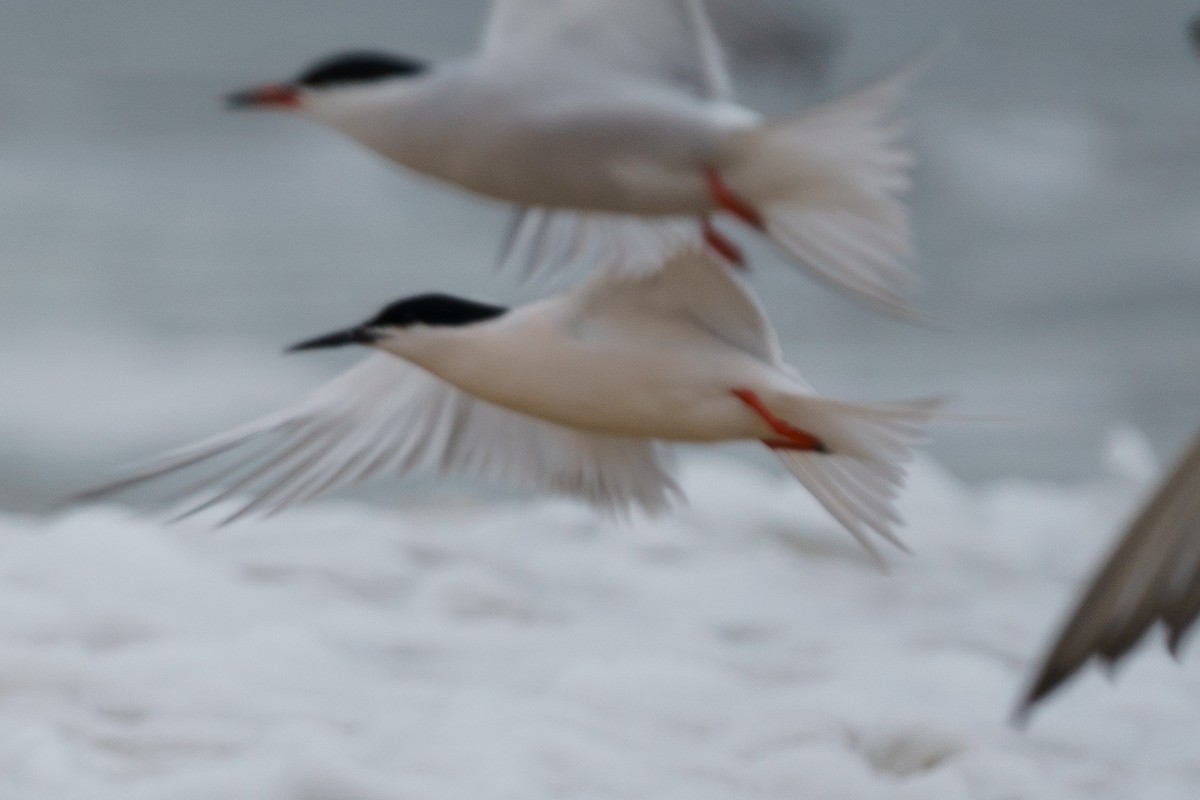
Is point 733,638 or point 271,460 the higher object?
point 271,460

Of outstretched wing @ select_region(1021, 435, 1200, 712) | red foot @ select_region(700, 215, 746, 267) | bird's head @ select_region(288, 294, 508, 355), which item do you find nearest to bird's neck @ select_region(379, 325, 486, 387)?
bird's head @ select_region(288, 294, 508, 355)

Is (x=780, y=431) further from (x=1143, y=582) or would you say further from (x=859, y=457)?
(x=1143, y=582)

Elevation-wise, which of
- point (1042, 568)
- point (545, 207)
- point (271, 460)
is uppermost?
point (545, 207)

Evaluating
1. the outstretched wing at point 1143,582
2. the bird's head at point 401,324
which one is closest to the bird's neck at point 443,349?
the bird's head at point 401,324

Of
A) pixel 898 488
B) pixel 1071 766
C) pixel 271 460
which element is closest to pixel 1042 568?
pixel 1071 766

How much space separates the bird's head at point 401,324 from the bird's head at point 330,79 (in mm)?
105

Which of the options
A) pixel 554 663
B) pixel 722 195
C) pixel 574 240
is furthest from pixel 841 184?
pixel 554 663

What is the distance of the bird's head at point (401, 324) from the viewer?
80 centimetres

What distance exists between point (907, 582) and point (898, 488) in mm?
933

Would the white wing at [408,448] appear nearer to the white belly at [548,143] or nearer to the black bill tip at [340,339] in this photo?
the black bill tip at [340,339]

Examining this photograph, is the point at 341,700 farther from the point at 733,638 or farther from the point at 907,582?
the point at 907,582

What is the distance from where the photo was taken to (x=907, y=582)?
1774 mm

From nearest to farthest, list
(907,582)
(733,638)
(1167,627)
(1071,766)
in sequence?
(1167,627), (1071,766), (733,638), (907,582)

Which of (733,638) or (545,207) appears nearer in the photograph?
(545,207)
